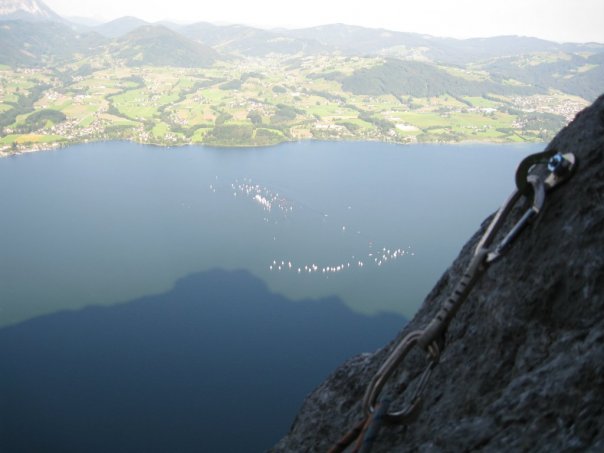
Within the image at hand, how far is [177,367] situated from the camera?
101ft

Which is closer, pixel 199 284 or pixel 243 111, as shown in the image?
pixel 199 284

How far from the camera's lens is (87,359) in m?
31.2

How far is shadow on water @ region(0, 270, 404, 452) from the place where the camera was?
25391 mm

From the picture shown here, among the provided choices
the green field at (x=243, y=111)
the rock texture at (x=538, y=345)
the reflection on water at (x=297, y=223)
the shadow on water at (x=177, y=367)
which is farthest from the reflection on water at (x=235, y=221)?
the rock texture at (x=538, y=345)

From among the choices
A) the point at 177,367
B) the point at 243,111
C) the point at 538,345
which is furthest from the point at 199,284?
the point at 243,111

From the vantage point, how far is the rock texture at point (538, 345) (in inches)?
99.0

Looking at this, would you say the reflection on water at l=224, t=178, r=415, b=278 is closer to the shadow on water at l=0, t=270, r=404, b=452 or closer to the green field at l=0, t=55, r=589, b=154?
the shadow on water at l=0, t=270, r=404, b=452

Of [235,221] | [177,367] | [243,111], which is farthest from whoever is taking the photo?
[243,111]

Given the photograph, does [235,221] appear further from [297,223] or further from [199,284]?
[199,284]

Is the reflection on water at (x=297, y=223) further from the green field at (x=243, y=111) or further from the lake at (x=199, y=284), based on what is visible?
the green field at (x=243, y=111)

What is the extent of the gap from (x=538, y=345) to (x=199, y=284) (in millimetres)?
39314

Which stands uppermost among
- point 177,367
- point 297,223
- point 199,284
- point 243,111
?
point 243,111

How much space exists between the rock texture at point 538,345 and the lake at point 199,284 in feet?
79.7

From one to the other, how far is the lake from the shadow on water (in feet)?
0.38
